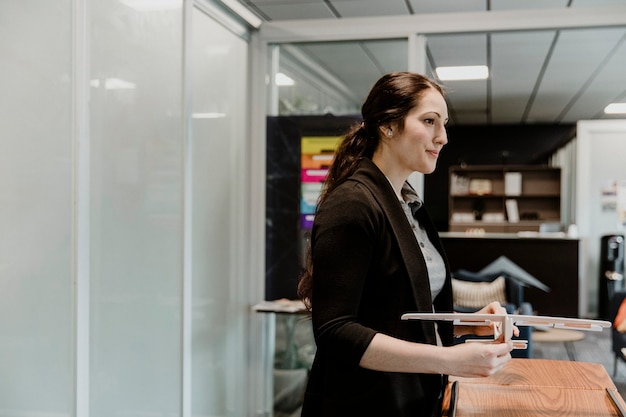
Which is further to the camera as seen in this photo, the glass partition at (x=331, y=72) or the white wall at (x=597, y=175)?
the white wall at (x=597, y=175)

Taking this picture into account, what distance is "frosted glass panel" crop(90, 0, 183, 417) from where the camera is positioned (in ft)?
7.13

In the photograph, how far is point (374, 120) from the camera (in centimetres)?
147

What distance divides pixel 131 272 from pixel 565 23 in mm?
2239

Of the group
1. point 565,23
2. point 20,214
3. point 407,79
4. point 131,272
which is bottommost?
point 131,272

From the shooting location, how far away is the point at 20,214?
1.89 m

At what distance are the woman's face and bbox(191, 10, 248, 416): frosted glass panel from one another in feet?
5.27

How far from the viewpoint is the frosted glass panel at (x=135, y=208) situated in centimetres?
217

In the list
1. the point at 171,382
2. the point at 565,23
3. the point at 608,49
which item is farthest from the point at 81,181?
the point at 608,49

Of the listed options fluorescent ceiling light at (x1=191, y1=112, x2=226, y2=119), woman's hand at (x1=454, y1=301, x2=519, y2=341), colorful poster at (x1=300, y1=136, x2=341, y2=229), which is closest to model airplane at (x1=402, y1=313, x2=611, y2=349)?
woman's hand at (x1=454, y1=301, x2=519, y2=341)

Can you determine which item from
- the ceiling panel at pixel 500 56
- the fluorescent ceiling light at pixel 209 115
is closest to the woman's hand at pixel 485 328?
the ceiling panel at pixel 500 56

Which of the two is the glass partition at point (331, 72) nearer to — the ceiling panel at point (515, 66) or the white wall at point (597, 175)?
the ceiling panel at point (515, 66)

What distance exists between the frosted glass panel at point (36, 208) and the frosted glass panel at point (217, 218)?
935 mm

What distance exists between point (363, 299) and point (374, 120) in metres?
0.40

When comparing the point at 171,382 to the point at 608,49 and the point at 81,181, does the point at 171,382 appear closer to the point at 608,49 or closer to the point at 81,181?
the point at 81,181
